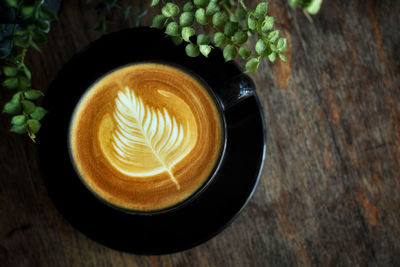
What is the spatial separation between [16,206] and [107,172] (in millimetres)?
384

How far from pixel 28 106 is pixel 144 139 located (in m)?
0.31

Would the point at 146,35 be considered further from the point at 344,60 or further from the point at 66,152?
the point at 344,60

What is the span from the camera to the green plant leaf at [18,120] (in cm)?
94

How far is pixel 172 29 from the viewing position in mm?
1000

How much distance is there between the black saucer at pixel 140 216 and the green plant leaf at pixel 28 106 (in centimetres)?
19

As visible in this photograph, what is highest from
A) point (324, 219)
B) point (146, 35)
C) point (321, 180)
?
point (146, 35)

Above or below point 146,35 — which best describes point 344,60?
below

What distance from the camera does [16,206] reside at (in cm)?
122

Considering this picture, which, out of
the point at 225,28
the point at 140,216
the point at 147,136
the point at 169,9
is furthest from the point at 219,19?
the point at 140,216

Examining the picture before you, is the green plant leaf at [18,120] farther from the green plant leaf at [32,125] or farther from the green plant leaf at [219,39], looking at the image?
the green plant leaf at [219,39]

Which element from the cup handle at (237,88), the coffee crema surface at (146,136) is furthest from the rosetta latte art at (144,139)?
the cup handle at (237,88)

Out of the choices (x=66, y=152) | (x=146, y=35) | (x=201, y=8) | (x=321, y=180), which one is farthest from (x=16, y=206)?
(x=321, y=180)

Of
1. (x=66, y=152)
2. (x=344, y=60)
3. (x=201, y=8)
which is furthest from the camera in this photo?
(x=344, y=60)

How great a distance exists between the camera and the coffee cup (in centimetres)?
106
